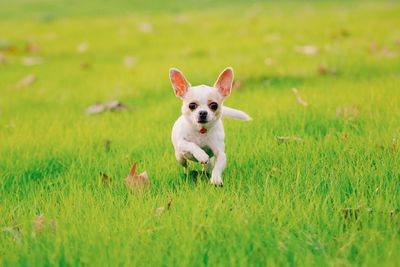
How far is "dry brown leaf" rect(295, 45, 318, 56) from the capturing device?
7.91 m

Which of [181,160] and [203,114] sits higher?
[203,114]

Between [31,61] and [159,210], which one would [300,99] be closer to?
[159,210]

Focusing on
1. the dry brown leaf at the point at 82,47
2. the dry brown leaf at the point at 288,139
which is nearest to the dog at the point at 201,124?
the dry brown leaf at the point at 288,139

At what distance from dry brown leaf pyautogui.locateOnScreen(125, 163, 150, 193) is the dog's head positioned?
46 cm

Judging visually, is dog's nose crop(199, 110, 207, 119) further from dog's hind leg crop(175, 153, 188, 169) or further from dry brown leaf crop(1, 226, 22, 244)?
dry brown leaf crop(1, 226, 22, 244)

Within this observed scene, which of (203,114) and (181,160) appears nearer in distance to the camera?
(203,114)

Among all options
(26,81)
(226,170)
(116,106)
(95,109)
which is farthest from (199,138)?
(26,81)

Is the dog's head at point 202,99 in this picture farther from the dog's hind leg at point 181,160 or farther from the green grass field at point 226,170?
the green grass field at point 226,170

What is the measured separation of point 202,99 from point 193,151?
0.33 m

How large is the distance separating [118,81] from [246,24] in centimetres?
582

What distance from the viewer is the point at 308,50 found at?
26.2 ft

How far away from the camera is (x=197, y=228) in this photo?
2.51 metres

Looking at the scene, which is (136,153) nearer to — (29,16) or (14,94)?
(14,94)

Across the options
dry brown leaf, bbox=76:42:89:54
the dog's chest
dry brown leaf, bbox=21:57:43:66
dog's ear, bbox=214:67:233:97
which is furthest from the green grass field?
dry brown leaf, bbox=76:42:89:54
